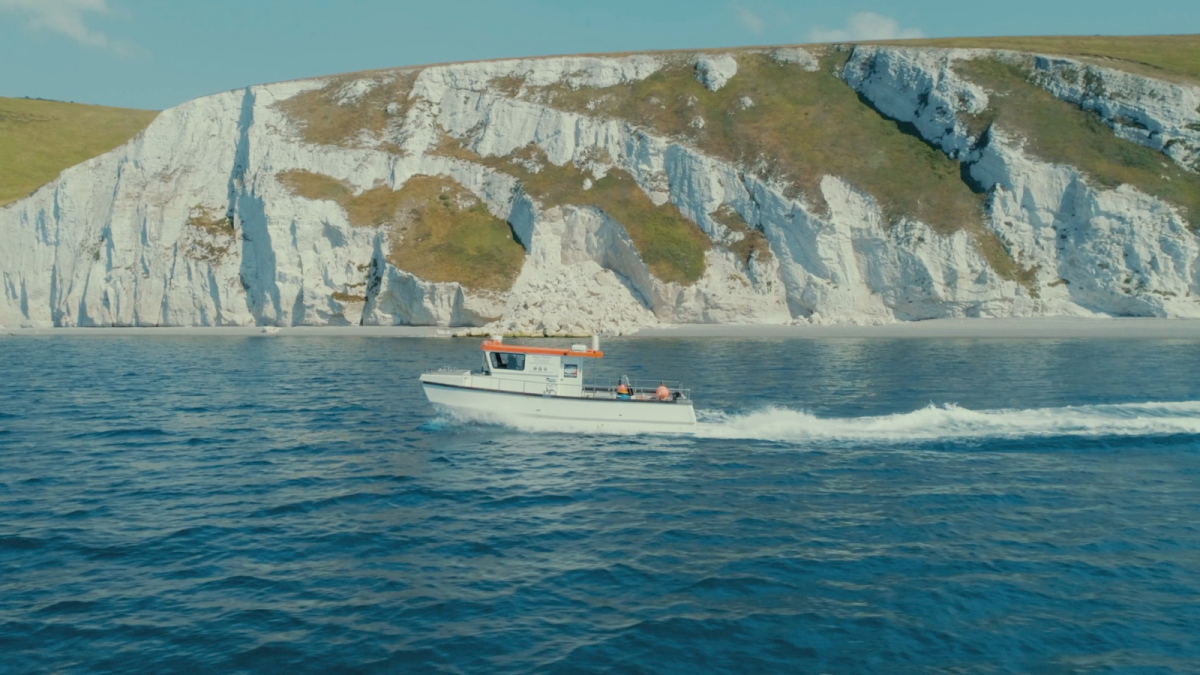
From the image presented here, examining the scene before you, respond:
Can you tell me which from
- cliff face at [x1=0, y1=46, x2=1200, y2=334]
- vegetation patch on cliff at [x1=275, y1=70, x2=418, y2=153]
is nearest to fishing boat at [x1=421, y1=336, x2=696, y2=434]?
cliff face at [x1=0, y1=46, x2=1200, y2=334]

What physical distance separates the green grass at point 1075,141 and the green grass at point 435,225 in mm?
54581

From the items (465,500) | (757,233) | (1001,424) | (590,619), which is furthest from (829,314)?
(590,619)

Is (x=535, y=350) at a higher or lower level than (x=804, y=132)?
lower

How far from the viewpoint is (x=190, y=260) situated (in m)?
89.8

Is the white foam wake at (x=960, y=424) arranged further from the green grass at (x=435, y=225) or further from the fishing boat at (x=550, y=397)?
→ the green grass at (x=435, y=225)

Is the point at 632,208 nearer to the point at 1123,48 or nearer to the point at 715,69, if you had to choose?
the point at 715,69

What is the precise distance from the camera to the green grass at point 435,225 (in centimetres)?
8400

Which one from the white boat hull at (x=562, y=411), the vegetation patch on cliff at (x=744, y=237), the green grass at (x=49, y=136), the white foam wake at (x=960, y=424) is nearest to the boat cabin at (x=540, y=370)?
the white boat hull at (x=562, y=411)

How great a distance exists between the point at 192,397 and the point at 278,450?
14984mm

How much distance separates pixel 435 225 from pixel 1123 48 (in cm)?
8576

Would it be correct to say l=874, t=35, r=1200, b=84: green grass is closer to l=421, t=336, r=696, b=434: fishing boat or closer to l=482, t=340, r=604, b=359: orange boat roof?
l=421, t=336, r=696, b=434: fishing boat

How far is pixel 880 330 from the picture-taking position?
2963 inches

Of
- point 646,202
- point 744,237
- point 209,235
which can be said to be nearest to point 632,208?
point 646,202

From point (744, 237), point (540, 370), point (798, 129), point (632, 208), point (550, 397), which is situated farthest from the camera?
point (798, 129)
